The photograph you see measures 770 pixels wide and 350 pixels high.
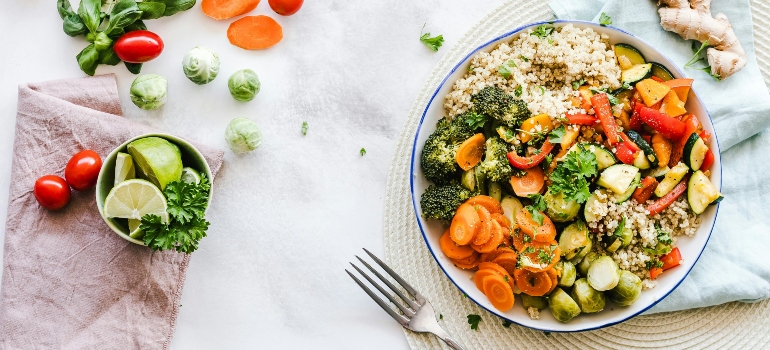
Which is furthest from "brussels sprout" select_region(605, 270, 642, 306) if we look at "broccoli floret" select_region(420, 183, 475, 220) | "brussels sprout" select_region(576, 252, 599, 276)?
"broccoli floret" select_region(420, 183, 475, 220)

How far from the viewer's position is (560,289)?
3.02 metres

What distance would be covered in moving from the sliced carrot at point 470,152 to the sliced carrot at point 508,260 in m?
0.46

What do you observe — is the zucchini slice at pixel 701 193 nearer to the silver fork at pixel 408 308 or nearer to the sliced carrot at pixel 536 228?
the sliced carrot at pixel 536 228

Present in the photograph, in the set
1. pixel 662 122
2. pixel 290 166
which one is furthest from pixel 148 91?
pixel 662 122

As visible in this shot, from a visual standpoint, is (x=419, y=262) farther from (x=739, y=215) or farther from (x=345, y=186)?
(x=739, y=215)

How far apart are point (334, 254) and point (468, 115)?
1110 mm

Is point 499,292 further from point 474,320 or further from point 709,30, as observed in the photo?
point 709,30

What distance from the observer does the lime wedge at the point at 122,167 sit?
9.99ft

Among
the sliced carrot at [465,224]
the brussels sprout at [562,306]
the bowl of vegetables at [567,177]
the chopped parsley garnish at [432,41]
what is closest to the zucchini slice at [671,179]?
the bowl of vegetables at [567,177]

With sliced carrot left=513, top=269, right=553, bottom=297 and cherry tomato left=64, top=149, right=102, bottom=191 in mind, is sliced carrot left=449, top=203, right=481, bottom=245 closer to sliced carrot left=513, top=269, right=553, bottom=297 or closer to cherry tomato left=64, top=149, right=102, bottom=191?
sliced carrot left=513, top=269, right=553, bottom=297

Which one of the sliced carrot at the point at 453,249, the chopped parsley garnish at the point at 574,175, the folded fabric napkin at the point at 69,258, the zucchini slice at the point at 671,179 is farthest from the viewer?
the folded fabric napkin at the point at 69,258

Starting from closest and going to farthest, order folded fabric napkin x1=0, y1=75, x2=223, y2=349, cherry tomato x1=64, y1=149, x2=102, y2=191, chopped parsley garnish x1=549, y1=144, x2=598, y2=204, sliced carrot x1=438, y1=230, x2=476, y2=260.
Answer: chopped parsley garnish x1=549, y1=144, x2=598, y2=204
sliced carrot x1=438, y1=230, x2=476, y2=260
cherry tomato x1=64, y1=149, x2=102, y2=191
folded fabric napkin x1=0, y1=75, x2=223, y2=349

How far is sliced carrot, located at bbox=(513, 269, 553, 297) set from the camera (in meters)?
2.92

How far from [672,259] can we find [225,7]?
8.94 ft
